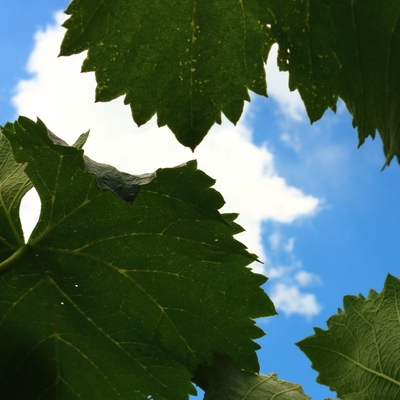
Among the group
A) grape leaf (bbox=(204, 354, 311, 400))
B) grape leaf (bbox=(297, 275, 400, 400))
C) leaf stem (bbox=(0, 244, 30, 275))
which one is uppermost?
grape leaf (bbox=(297, 275, 400, 400))

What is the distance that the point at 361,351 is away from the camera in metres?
2.12

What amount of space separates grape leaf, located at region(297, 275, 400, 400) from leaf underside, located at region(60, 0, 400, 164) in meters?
1.17

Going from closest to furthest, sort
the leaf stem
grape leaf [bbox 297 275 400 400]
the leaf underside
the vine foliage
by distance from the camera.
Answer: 1. the leaf underside
2. the vine foliage
3. the leaf stem
4. grape leaf [bbox 297 275 400 400]

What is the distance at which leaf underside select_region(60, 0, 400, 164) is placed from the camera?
1.27 m

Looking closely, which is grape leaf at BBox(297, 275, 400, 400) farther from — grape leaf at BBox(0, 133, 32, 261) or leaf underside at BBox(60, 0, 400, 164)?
grape leaf at BBox(0, 133, 32, 261)

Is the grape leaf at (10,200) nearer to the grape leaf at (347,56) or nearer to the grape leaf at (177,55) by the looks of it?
the grape leaf at (177,55)

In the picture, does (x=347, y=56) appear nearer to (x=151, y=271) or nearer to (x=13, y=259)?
(x=151, y=271)

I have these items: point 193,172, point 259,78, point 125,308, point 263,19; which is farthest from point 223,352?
point 263,19

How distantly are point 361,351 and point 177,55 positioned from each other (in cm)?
152

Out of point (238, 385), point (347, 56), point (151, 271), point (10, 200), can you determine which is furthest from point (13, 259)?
point (347, 56)

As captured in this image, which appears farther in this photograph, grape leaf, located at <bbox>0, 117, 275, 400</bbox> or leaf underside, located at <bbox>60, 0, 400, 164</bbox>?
grape leaf, located at <bbox>0, 117, 275, 400</bbox>

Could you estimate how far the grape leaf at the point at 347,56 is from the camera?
1.09 m

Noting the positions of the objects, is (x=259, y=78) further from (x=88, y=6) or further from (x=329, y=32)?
(x=88, y=6)

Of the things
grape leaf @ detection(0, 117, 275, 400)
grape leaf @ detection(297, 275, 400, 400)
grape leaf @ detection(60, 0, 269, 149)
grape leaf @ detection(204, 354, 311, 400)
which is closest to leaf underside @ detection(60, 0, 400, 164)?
grape leaf @ detection(60, 0, 269, 149)
